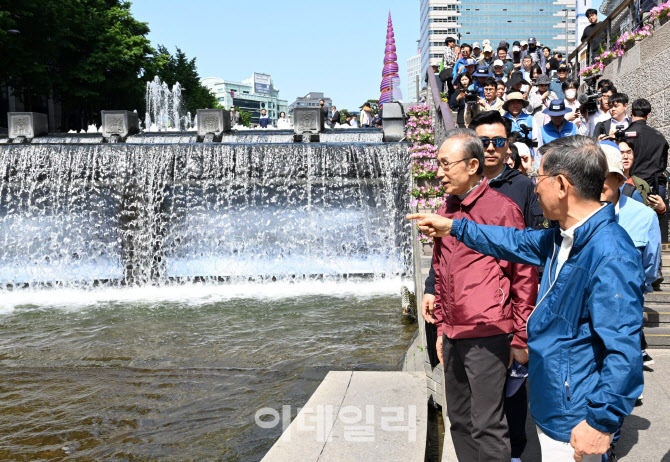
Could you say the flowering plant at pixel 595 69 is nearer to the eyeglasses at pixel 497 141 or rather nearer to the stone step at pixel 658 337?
the stone step at pixel 658 337

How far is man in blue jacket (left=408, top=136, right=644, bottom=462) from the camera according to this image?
217cm

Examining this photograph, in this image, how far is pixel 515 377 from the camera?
3240mm

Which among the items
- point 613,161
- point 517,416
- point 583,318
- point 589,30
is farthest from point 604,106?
point 589,30

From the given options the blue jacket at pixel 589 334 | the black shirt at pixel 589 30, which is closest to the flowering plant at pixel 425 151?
the black shirt at pixel 589 30

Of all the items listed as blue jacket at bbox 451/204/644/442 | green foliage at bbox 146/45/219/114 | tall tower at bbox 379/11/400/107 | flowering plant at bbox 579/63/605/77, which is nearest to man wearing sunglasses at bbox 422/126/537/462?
blue jacket at bbox 451/204/644/442

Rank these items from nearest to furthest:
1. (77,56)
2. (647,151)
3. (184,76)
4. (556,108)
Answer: (647,151) → (556,108) → (77,56) → (184,76)

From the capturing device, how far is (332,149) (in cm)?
1425

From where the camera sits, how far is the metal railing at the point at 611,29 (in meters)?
12.6

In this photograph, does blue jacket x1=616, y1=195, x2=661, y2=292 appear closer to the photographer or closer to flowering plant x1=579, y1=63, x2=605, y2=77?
the photographer

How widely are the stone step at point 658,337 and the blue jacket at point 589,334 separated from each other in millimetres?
4179

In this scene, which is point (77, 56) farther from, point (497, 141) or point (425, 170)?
point (497, 141)

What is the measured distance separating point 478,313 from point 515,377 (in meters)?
0.43

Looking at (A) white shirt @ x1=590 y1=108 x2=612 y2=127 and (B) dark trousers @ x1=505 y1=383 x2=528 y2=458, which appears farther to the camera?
(A) white shirt @ x1=590 y1=108 x2=612 y2=127

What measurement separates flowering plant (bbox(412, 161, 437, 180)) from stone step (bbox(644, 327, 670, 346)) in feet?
15.0
